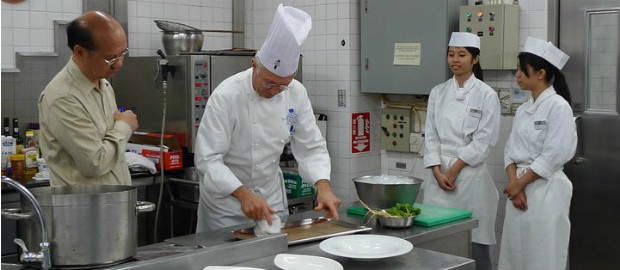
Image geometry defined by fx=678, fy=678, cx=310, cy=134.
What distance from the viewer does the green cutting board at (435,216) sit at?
8.97 feet

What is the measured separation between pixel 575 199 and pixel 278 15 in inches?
110

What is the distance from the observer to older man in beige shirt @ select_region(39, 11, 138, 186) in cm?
265

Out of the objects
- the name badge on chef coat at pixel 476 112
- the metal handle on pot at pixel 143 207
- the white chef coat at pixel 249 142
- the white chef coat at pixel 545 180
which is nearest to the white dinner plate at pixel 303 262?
the metal handle on pot at pixel 143 207

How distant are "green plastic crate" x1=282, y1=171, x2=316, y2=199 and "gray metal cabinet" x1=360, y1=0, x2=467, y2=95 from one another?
0.98 meters

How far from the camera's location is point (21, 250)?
1973 mm

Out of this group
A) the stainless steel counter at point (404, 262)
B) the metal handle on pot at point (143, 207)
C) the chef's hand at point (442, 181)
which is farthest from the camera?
the chef's hand at point (442, 181)

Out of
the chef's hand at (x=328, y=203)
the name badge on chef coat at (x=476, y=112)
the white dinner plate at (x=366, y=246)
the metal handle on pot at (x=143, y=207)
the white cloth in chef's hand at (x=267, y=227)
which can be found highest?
the name badge on chef coat at (x=476, y=112)

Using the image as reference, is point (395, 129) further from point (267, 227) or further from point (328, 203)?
point (267, 227)

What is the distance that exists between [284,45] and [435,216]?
0.94m

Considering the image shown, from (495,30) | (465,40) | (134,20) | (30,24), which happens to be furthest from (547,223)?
(30,24)

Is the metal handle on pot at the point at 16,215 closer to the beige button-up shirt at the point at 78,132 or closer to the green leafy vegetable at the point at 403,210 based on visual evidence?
the beige button-up shirt at the point at 78,132

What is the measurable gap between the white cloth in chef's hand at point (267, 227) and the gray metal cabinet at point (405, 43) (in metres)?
2.64

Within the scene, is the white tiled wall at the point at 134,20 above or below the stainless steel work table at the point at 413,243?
above

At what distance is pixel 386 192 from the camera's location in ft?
9.10
